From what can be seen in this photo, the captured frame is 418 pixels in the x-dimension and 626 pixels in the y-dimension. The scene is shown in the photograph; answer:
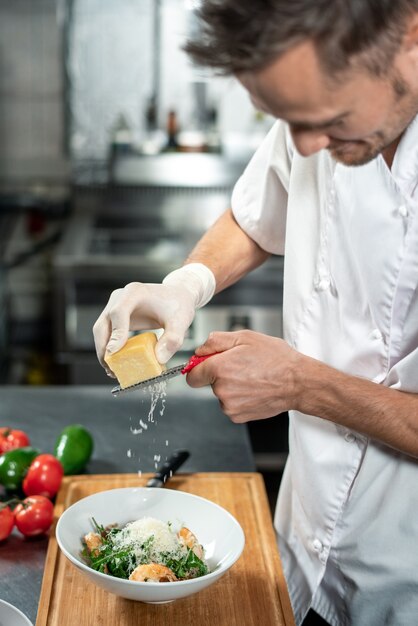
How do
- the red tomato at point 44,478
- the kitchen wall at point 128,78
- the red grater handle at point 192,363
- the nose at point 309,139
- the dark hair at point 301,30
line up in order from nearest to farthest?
the dark hair at point 301,30 < the nose at point 309,139 < the red grater handle at point 192,363 < the red tomato at point 44,478 < the kitchen wall at point 128,78

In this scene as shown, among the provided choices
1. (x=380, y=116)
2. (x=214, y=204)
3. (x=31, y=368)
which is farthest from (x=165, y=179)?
(x=380, y=116)

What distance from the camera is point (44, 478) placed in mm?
1626

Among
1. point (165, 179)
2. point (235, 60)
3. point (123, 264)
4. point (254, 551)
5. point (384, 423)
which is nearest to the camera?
point (235, 60)

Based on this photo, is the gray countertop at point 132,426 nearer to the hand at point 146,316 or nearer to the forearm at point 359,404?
the hand at point 146,316

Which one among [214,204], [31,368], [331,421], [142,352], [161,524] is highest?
[142,352]

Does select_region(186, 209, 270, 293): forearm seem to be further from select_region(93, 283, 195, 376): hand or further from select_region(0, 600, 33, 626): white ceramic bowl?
select_region(0, 600, 33, 626): white ceramic bowl

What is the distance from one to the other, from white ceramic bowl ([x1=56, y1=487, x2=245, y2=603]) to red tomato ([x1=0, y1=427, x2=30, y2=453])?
15.7 inches

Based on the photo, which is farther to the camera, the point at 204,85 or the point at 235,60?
the point at 204,85

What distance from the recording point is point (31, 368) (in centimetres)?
452

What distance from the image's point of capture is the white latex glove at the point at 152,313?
4.75 ft

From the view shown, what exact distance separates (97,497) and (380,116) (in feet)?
2.53

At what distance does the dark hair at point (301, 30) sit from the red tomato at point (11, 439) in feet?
3.34

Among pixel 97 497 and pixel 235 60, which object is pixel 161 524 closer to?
pixel 97 497

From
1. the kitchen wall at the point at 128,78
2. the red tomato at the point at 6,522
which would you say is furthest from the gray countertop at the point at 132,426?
the kitchen wall at the point at 128,78
